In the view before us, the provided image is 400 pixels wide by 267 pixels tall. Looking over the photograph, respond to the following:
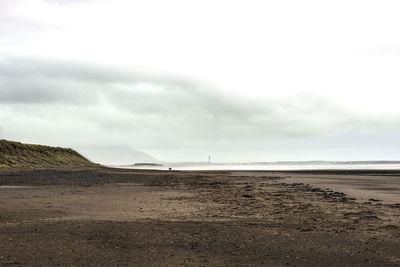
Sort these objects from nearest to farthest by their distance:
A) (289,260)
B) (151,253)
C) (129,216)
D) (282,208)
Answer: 1. (289,260)
2. (151,253)
3. (129,216)
4. (282,208)

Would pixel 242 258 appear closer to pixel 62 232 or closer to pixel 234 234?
pixel 234 234

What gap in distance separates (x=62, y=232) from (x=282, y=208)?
983 centimetres

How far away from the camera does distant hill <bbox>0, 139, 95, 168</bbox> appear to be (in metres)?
58.9

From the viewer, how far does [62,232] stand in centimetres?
1097

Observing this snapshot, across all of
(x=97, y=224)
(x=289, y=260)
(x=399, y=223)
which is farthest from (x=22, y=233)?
(x=399, y=223)

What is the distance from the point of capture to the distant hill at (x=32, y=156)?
2317 inches

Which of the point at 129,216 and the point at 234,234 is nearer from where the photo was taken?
the point at 234,234

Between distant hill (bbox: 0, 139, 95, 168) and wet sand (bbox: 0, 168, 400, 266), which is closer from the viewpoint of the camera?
wet sand (bbox: 0, 168, 400, 266)

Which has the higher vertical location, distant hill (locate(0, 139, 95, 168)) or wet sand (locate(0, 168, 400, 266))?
distant hill (locate(0, 139, 95, 168))

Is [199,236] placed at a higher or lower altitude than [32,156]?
lower

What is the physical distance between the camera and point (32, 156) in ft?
220

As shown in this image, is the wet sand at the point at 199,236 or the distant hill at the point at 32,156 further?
the distant hill at the point at 32,156

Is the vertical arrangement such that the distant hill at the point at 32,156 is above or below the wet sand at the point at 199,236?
above

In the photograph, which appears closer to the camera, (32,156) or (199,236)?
(199,236)
